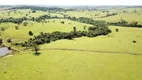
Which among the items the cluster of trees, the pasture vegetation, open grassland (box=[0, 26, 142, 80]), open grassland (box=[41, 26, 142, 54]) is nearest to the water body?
the pasture vegetation

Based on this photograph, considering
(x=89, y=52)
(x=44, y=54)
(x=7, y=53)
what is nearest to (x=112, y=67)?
(x=89, y=52)

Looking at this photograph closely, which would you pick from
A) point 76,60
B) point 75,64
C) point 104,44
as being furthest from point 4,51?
point 104,44

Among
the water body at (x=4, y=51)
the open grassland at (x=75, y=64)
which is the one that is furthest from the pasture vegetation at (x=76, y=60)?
the water body at (x=4, y=51)

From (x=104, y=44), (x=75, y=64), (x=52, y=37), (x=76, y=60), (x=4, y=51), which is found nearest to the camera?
(x=75, y=64)

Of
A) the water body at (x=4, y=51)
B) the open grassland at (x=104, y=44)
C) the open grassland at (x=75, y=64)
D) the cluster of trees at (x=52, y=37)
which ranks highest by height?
the cluster of trees at (x=52, y=37)

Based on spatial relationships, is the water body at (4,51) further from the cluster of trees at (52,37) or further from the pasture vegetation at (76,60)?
the cluster of trees at (52,37)

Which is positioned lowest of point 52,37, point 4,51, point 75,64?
point 4,51

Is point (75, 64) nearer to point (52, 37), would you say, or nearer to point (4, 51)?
point (4, 51)

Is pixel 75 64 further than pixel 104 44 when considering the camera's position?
No
